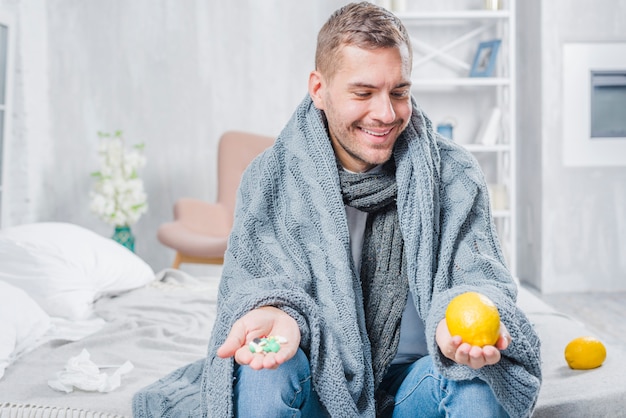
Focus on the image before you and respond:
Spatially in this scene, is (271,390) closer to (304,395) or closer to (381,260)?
(304,395)

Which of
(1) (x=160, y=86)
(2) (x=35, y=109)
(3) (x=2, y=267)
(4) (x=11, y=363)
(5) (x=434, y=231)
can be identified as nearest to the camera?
(5) (x=434, y=231)

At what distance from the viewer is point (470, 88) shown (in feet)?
16.3

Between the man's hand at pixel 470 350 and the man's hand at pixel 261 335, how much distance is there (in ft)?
0.75

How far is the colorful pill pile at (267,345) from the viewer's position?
1.14 meters

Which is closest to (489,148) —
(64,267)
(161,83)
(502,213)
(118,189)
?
(502,213)

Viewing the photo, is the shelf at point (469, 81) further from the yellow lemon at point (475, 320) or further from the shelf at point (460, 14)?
the yellow lemon at point (475, 320)

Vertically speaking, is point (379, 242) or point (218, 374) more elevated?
point (379, 242)

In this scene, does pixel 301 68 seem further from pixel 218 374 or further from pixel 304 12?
pixel 218 374

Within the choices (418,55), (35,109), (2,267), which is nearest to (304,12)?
(418,55)

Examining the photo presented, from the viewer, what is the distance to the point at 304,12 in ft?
15.8

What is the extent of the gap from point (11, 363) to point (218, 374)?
0.84 meters

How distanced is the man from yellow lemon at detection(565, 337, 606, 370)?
44 centimetres

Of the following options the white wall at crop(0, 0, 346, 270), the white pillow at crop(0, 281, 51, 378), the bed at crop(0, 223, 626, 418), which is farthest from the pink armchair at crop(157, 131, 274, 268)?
the white pillow at crop(0, 281, 51, 378)

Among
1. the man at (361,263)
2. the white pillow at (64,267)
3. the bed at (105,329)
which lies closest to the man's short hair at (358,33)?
the man at (361,263)
